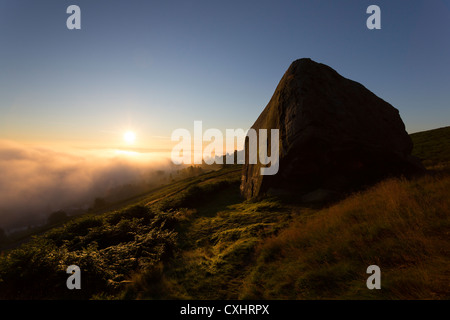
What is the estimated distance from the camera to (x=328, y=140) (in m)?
12.2

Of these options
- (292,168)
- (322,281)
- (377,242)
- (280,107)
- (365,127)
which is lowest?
(322,281)

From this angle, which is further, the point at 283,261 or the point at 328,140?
the point at 328,140

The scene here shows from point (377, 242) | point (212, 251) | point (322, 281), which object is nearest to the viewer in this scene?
point (322, 281)

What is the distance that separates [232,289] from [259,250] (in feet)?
6.21

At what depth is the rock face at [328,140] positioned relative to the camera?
40.5 ft

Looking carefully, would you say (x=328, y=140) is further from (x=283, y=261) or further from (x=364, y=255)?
(x=283, y=261)

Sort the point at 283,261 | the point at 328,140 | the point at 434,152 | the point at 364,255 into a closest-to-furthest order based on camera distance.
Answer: the point at 364,255 < the point at 283,261 < the point at 328,140 < the point at 434,152

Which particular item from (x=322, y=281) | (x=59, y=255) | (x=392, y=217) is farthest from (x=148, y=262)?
(x=392, y=217)

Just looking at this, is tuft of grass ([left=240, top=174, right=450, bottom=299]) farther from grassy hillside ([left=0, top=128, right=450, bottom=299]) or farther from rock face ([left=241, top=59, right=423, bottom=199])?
rock face ([left=241, top=59, right=423, bottom=199])

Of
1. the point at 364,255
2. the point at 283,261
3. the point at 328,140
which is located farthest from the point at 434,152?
the point at 283,261

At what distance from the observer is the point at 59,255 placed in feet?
21.5

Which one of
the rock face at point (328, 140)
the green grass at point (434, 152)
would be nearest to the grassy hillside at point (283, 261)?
the rock face at point (328, 140)

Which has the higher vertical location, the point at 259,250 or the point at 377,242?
the point at 377,242
